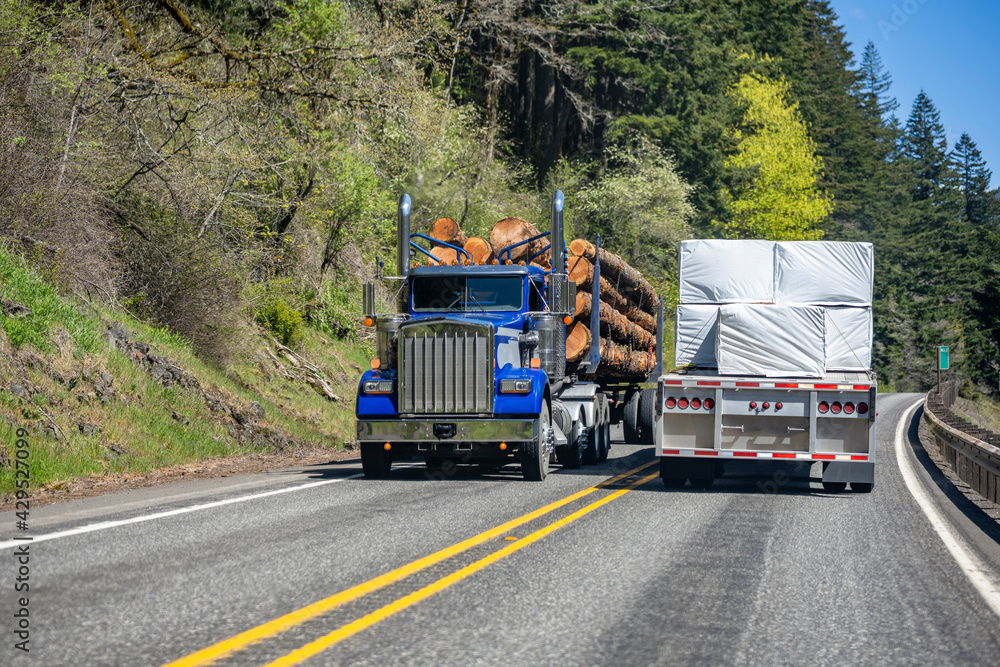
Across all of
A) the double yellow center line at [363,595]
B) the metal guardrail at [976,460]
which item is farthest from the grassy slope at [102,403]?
the metal guardrail at [976,460]

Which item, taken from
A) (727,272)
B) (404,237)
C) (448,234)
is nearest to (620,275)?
(448,234)

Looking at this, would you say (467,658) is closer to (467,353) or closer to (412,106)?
(467,353)

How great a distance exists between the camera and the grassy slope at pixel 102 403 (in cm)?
1193

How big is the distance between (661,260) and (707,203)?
11.9 m

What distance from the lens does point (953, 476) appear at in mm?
16281

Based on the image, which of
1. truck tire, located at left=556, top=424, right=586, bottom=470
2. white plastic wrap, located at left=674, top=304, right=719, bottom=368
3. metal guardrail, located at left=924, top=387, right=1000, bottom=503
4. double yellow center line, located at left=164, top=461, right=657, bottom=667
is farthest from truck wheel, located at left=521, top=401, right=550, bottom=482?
metal guardrail, located at left=924, top=387, right=1000, bottom=503

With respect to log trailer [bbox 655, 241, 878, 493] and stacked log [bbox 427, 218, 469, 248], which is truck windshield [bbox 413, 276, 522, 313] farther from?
log trailer [bbox 655, 241, 878, 493]

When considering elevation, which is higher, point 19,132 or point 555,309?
point 19,132

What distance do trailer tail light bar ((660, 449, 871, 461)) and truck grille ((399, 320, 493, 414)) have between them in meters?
2.46

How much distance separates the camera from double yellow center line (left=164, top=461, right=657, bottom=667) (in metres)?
4.87

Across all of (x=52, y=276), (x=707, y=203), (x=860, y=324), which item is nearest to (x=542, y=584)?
(x=860, y=324)

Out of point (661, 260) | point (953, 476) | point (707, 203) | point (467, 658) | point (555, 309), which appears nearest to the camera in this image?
point (467, 658)

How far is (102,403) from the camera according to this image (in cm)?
1356

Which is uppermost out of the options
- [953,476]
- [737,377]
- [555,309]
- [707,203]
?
[707,203]
